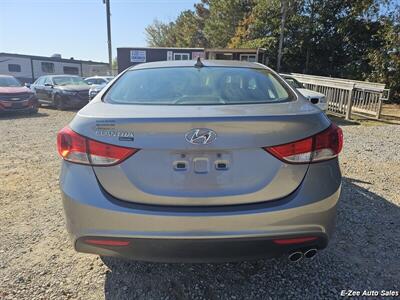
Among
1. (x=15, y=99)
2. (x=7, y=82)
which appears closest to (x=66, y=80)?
(x=7, y=82)

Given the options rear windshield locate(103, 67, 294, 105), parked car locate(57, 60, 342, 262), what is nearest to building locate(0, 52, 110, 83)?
rear windshield locate(103, 67, 294, 105)

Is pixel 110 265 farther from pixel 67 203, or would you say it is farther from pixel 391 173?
pixel 391 173

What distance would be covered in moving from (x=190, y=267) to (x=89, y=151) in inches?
51.7

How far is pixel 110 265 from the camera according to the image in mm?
Answer: 2715

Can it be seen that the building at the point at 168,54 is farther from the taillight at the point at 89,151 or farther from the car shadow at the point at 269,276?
the taillight at the point at 89,151

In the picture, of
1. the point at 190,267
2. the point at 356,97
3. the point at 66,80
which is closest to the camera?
the point at 190,267

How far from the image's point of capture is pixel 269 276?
2.55 meters

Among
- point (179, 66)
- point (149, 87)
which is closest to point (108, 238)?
point (149, 87)

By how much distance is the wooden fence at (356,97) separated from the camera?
11875 millimetres

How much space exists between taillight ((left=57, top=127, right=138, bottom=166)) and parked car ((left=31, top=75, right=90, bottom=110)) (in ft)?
42.8

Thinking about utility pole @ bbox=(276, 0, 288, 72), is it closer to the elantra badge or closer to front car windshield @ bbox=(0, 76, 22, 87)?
front car windshield @ bbox=(0, 76, 22, 87)

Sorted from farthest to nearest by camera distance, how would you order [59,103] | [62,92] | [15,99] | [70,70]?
1. [70,70]
2. [59,103]
3. [62,92]
4. [15,99]

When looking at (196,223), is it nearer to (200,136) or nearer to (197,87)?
(200,136)

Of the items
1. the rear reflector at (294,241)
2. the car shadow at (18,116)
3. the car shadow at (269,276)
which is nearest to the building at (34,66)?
the car shadow at (18,116)
